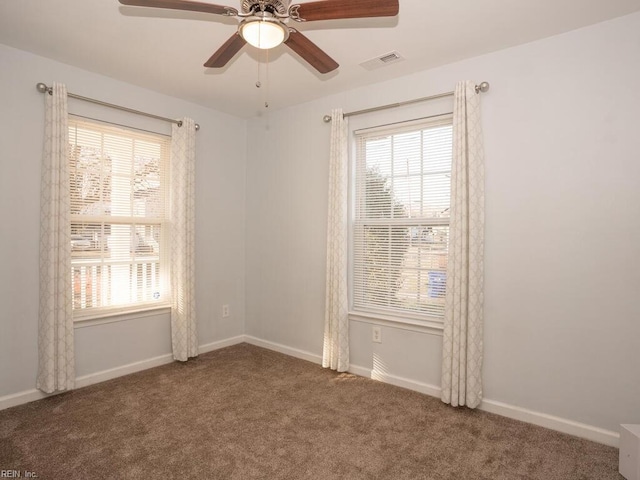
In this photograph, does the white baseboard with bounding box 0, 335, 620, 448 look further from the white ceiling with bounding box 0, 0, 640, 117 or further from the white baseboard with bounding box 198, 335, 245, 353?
the white ceiling with bounding box 0, 0, 640, 117

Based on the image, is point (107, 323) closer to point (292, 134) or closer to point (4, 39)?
point (4, 39)

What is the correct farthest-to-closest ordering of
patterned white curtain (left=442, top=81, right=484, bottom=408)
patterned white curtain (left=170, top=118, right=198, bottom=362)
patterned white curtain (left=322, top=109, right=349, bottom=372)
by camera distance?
patterned white curtain (left=170, top=118, right=198, bottom=362)
patterned white curtain (left=322, top=109, right=349, bottom=372)
patterned white curtain (left=442, top=81, right=484, bottom=408)

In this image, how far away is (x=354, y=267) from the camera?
3580 mm

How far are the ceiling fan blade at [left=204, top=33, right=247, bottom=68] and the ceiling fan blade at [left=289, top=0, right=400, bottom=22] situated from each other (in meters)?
0.39

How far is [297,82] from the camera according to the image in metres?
3.39

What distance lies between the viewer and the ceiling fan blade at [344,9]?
5.18 ft

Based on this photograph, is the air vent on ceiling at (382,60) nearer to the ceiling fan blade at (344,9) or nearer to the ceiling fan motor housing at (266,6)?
the ceiling fan blade at (344,9)

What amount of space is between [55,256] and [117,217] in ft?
2.20

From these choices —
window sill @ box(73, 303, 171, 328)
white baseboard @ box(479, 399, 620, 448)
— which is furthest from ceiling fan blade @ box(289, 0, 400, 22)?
window sill @ box(73, 303, 171, 328)

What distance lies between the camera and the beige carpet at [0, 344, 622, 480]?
2.08 meters

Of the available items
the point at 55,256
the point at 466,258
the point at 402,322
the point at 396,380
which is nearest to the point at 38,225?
the point at 55,256

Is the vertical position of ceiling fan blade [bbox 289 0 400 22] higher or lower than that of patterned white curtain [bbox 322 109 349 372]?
higher

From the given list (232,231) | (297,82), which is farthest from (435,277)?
(232,231)

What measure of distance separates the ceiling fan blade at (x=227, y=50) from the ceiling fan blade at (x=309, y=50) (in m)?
0.25
